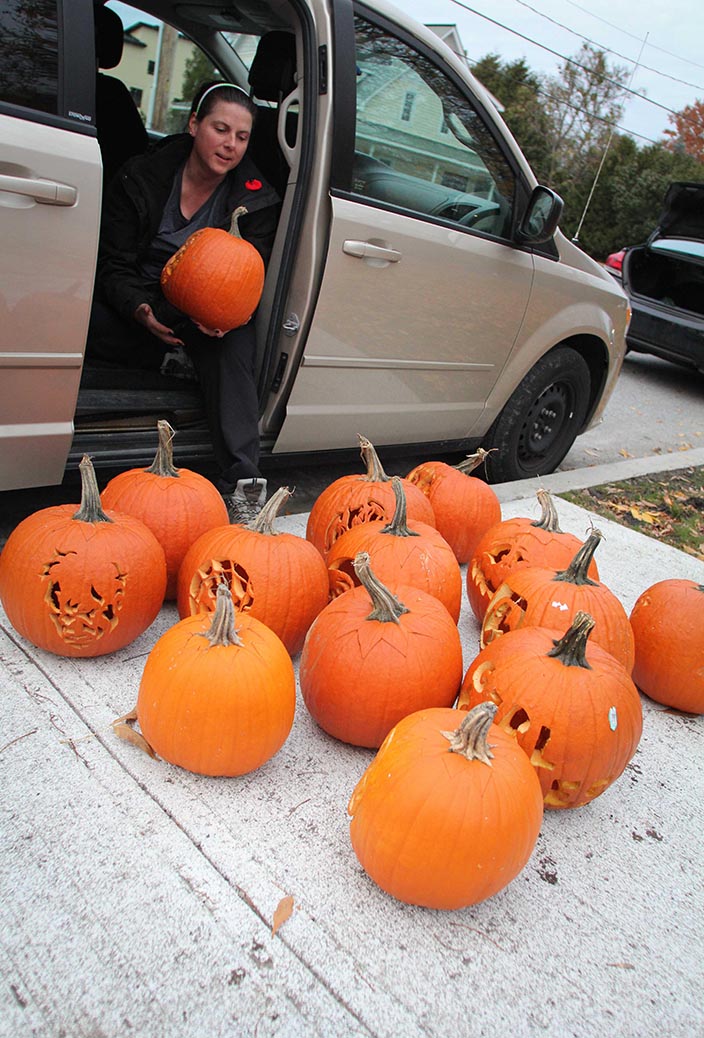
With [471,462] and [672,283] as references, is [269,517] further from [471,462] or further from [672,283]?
[672,283]

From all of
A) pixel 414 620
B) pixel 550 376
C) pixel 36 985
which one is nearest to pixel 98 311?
pixel 414 620

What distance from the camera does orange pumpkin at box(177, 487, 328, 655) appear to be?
2451mm

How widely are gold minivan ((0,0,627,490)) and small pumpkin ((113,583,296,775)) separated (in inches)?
52.8

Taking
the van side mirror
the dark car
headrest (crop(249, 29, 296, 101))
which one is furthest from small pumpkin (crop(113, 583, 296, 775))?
the dark car

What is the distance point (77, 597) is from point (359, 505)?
112 centimetres

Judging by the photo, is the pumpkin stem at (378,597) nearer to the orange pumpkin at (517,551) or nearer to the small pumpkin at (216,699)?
the small pumpkin at (216,699)

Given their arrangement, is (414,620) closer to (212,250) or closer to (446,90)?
(212,250)

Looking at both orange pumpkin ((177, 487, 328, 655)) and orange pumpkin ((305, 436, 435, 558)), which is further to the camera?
orange pumpkin ((305, 436, 435, 558))

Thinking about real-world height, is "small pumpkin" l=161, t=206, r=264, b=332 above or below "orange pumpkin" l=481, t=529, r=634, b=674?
above

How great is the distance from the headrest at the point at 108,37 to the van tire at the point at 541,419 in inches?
109

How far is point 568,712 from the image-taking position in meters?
2.00

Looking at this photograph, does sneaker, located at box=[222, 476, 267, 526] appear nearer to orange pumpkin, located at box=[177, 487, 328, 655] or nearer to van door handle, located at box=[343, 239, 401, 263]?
orange pumpkin, located at box=[177, 487, 328, 655]

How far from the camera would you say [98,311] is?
374 centimetres

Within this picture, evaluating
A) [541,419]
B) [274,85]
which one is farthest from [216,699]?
[541,419]
